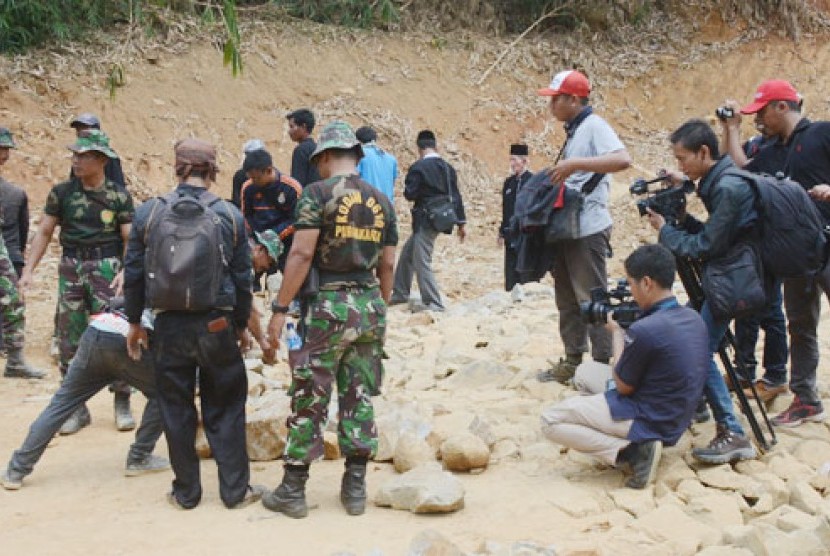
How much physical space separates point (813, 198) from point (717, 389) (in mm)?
1247

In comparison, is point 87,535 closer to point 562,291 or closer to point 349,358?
point 349,358

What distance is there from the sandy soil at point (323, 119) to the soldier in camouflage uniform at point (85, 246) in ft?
1.66

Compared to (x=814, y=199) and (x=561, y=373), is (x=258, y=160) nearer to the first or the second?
(x=561, y=373)

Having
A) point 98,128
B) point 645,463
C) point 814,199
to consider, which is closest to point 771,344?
point 814,199

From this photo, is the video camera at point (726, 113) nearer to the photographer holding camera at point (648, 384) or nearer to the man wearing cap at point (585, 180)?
the man wearing cap at point (585, 180)

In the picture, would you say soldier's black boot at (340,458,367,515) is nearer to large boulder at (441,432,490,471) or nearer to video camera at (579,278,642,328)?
large boulder at (441,432,490,471)

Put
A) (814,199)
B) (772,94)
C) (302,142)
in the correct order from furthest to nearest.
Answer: (302,142) < (772,94) < (814,199)

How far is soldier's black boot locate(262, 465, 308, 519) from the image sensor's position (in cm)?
459

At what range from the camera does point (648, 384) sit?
481 cm

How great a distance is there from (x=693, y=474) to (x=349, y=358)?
71.5 inches

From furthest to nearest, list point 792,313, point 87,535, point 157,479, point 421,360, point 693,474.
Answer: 1. point 421,360
2. point 792,313
3. point 157,479
4. point 693,474
5. point 87,535

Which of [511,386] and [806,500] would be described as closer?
[806,500]

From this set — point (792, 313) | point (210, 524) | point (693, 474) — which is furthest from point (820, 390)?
point (210, 524)

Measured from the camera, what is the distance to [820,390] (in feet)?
20.1
